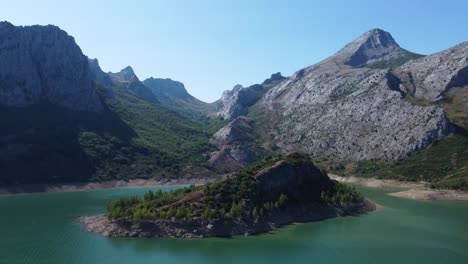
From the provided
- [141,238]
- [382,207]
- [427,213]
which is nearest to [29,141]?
[141,238]

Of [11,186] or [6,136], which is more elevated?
[6,136]

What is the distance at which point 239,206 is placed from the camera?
318 ft

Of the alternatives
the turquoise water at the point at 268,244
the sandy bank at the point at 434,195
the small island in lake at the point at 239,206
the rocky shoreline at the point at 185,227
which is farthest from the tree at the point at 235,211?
the sandy bank at the point at 434,195

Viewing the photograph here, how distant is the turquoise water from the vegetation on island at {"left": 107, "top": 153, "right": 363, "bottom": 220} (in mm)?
6577

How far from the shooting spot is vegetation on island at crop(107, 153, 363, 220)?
93625 millimetres

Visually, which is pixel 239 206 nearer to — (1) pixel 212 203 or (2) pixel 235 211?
(2) pixel 235 211

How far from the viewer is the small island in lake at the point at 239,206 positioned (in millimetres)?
91312

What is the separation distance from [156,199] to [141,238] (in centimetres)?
1672

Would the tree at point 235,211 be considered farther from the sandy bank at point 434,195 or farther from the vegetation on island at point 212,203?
the sandy bank at point 434,195

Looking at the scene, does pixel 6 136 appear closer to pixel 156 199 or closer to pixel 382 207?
pixel 156 199

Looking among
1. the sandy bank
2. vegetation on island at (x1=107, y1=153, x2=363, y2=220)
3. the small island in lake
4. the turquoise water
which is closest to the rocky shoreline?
the small island in lake

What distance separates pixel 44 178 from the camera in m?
182

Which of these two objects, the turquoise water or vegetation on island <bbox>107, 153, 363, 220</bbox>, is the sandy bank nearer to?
the turquoise water

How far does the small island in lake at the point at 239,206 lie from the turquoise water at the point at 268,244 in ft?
10.5
